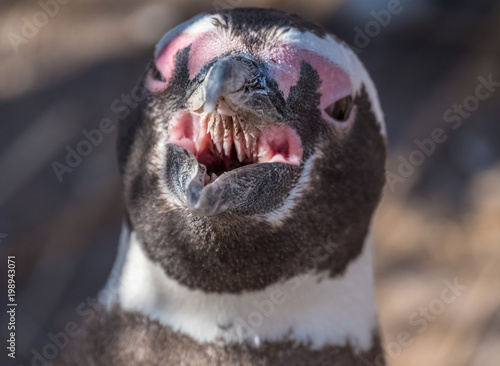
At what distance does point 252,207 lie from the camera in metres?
1.89

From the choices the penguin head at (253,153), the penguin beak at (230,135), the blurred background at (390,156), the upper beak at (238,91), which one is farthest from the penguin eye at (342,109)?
the blurred background at (390,156)

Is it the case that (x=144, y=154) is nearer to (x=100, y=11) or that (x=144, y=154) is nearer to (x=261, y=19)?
(x=261, y=19)

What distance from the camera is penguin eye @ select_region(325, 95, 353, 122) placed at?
7.10ft

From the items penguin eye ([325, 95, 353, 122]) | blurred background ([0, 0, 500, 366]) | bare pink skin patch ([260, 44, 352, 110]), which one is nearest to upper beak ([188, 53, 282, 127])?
bare pink skin patch ([260, 44, 352, 110])

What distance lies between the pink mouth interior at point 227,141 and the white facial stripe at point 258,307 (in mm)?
459

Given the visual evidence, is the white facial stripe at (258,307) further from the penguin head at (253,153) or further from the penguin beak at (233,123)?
the penguin beak at (233,123)

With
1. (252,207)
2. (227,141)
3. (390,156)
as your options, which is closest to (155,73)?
(227,141)

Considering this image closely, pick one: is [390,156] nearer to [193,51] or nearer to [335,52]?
[335,52]

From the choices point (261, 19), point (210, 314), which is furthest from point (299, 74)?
point (210, 314)

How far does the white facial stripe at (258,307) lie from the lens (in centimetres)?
217

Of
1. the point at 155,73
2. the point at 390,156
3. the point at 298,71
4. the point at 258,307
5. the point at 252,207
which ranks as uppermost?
the point at 155,73

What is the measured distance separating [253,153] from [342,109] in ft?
1.40

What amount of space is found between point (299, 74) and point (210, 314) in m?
0.76

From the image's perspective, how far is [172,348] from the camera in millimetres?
2211
